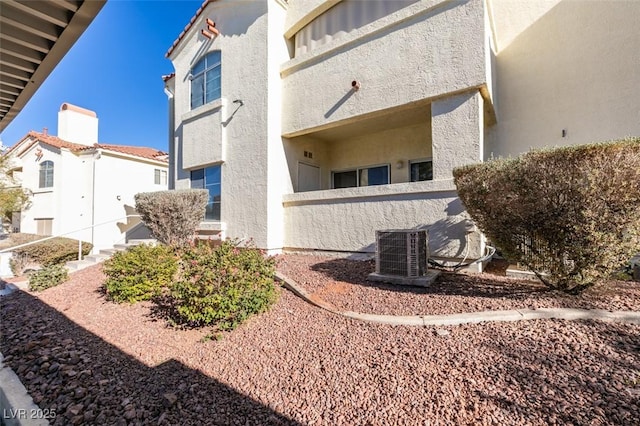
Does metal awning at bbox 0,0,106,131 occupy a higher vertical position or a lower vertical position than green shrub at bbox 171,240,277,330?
higher

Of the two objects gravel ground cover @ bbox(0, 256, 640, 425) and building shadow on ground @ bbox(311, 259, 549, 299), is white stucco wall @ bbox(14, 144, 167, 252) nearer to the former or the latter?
gravel ground cover @ bbox(0, 256, 640, 425)

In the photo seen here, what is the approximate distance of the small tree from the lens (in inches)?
680

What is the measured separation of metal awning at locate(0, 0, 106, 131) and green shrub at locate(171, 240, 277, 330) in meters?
3.24

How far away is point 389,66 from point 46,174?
22048mm

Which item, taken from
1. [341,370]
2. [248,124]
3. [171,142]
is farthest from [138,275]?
[171,142]

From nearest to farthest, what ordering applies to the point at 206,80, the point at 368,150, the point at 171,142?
the point at 368,150 → the point at 206,80 → the point at 171,142

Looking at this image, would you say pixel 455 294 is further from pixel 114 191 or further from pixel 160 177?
pixel 160 177

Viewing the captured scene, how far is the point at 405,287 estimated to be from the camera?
5.22m

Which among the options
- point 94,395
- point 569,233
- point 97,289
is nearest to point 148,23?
point 97,289

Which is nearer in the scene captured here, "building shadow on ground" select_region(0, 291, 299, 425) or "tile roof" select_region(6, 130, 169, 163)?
"building shadow on ground" select_region(0, 291, 299, 425)

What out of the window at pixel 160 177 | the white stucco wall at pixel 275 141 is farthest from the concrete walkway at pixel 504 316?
the window at pixel 160 177

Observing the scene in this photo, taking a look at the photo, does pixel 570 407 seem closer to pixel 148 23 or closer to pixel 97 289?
pixel 97 289

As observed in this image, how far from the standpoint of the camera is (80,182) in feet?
55.4

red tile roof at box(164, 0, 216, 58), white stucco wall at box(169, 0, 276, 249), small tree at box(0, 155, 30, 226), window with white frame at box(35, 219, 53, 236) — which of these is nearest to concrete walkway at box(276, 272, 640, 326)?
white stucco wall at box(169, 0, 276, 249)
